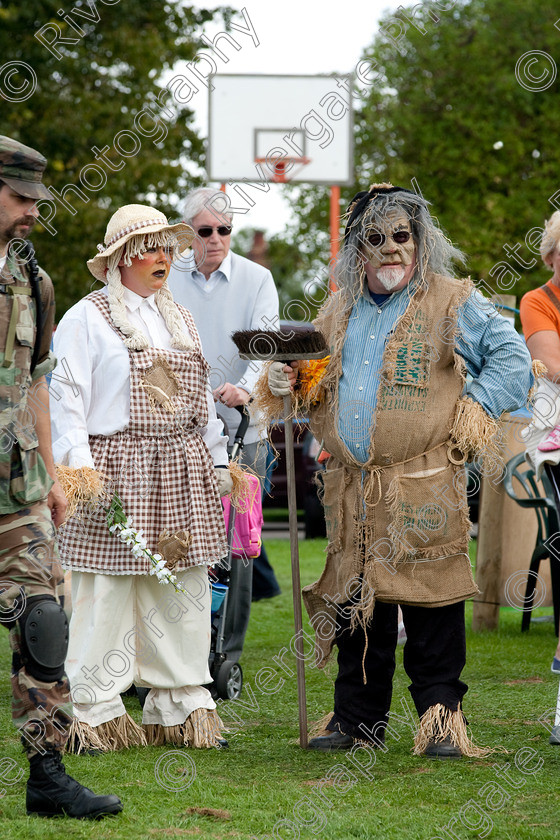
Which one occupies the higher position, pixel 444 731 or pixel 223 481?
pixel 223 481

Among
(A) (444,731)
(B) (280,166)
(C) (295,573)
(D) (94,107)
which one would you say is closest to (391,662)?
(A) (444,731)

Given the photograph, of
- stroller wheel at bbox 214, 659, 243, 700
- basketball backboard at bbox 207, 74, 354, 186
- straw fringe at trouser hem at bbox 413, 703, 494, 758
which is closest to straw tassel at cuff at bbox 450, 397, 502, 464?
straw fringe at trouser hem at bbox 413, 703, 494, 758

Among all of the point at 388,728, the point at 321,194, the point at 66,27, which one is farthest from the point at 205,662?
the point at 321,194

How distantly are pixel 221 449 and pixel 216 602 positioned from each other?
3.46 feet

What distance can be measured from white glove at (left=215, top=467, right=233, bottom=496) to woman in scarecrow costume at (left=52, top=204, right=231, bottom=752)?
1 centimetres

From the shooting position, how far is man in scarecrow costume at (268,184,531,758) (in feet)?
16.0

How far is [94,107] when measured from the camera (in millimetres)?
18047

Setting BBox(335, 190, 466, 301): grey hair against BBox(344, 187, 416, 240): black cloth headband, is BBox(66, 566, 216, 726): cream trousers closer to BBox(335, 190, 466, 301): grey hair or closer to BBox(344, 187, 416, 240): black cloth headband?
BBox(335, 190, 466, 301): grey hair

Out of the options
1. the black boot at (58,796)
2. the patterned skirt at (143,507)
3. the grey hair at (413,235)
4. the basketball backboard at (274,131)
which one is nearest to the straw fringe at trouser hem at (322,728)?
the patterned skirt at (143,507)

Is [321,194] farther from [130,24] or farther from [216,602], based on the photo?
[216,602]

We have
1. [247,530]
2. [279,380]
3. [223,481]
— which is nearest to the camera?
[279,380]

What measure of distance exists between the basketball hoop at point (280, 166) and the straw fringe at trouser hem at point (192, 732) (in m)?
7.45

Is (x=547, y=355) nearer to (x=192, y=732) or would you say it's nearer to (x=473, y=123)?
(x=192, y=732)

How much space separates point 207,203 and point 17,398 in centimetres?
259
